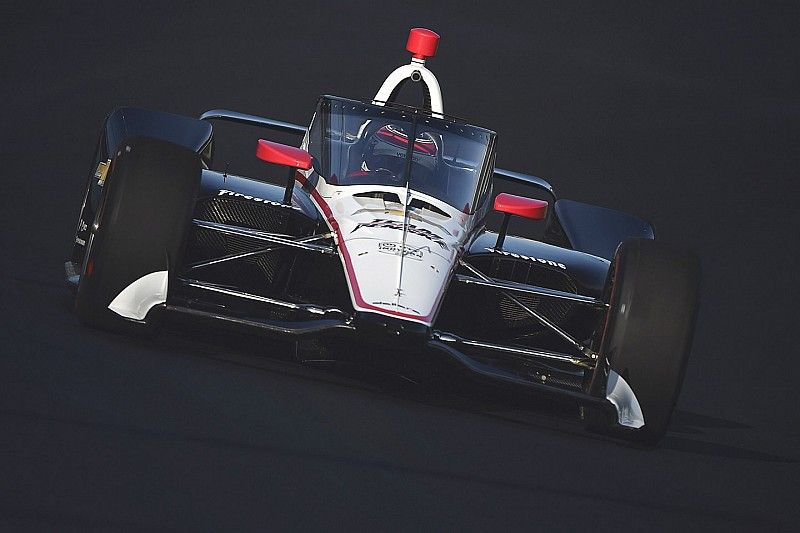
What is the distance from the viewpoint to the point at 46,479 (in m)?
5.59

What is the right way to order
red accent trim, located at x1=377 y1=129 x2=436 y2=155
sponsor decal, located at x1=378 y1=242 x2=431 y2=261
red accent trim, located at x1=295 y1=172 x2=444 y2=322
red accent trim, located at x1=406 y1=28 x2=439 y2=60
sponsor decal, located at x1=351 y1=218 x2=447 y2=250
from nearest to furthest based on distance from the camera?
1. red accent trim, located at x1=295 y1=172 x2=444 y2=322
2. sponsor decal, located at x1=378 y1=242 x2=431 y2=261
3. sponsor decal, located at x1=351 y1=218 x2=447 y2=250
4. red accent trim, located at x1=377 y1=129 x2=436 y2=155
5. red accent trim, located at x1=406 y1=28 x2=439 y2=60

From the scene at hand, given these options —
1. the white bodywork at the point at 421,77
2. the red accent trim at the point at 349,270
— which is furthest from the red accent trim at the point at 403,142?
the white bodywork at the point at 421,77

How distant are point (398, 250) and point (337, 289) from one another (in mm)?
796

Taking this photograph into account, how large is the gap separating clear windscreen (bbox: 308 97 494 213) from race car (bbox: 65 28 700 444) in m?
0.01

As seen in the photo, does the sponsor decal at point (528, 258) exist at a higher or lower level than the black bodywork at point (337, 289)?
higher

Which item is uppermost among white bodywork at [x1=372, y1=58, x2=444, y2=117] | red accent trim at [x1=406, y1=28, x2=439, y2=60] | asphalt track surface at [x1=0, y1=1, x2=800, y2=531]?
red accent trim at [x1=406, y1=28, x2=439, y2=60]

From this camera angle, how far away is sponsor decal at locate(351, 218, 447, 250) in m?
8.94

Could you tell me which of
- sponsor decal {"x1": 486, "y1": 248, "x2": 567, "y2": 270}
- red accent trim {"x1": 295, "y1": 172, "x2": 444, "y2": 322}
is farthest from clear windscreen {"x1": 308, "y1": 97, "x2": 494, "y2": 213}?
sponsor decal {"x1": 486, "y1": 248, "x2": 567, "y2": 270}

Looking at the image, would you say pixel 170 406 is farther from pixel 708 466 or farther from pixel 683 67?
pixel 683 67

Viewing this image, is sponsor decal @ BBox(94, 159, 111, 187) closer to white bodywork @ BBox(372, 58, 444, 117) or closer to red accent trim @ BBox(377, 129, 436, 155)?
red accent trim @ BBox(377, 129, 436, 155)

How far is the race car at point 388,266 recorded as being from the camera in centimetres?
834

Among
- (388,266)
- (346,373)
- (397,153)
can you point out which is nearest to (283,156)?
(397,153)

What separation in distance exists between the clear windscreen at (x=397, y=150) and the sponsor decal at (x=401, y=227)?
645 millimetres

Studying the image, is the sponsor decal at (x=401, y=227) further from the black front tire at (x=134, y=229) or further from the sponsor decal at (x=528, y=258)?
the black front tire at (x=134, y=229)
